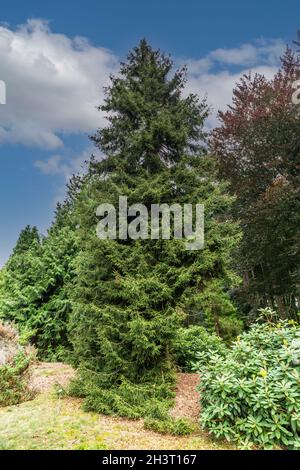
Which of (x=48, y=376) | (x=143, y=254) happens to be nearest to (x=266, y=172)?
(x=143, y=254)

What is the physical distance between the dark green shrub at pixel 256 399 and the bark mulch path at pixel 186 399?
0.56 m

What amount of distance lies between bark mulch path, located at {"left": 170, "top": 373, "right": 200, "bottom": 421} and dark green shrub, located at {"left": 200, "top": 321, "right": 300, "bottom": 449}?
0.56m

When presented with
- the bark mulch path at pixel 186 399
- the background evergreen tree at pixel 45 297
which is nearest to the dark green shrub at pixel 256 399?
the bark mulch path at pixel 186 399

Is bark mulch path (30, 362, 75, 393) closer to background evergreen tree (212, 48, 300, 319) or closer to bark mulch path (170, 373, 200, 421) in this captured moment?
bark mulch path (170, 373, 200, 421)

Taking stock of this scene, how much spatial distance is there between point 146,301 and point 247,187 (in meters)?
7.66

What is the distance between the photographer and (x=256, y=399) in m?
3.76

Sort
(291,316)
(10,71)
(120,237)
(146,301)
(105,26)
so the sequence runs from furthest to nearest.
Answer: (291,316) → (105,26) → (10,71) → (120,237) → (146,301)

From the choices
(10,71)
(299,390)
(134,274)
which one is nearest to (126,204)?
(134,274)

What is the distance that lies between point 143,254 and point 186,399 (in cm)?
259

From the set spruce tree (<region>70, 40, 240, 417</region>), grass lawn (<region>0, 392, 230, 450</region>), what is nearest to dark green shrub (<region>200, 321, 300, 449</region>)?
grass lawn (<region>0, 392, 230, 450</region>)

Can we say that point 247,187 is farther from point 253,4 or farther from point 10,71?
point 10,71

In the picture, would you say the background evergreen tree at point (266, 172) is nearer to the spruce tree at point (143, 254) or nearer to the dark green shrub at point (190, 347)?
the dark green shrub at point (190, 347)

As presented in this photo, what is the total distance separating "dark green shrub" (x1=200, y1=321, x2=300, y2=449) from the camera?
3719mm

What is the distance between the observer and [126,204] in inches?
233
